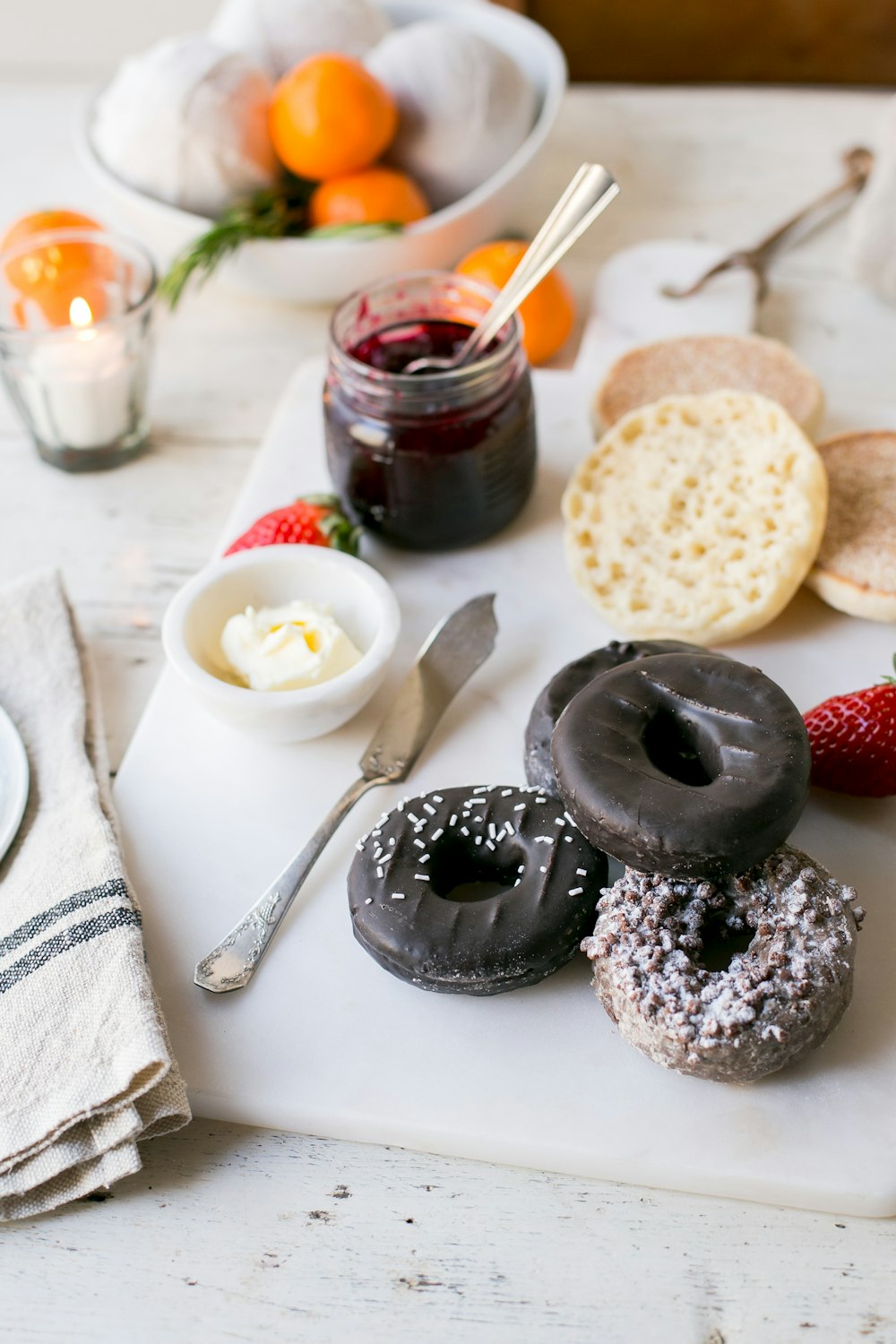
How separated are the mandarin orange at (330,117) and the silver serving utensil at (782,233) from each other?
0.60 meters

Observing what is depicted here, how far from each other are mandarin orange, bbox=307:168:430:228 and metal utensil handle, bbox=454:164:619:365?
55cm

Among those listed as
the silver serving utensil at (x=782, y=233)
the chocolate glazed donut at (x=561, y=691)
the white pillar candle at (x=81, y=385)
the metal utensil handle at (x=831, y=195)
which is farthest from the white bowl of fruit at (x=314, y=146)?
the chocolate glazed donut at (x=561, y=691)

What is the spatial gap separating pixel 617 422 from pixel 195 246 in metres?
0.82

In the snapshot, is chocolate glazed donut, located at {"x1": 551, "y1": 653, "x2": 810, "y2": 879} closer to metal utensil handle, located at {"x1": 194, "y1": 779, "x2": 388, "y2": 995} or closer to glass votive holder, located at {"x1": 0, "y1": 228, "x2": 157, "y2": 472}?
metal utensil handle, located at {"x1": 194, "y1": 779, "x2": 388, "y2": 995}

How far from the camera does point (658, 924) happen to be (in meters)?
1.20

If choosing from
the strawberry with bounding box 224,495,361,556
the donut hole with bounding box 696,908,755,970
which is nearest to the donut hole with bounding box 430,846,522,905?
→ the donut hole with bounding box 696,908,755,970

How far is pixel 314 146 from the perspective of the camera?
6.97 ft

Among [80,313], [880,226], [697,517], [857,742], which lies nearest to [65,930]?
[857,742]

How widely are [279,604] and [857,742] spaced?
75 cm

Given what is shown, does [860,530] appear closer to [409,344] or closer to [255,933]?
[409,344]

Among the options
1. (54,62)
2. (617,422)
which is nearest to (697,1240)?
(617,422)

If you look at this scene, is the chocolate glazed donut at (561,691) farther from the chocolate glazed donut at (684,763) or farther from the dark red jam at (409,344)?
the dark red jam at (409,344)

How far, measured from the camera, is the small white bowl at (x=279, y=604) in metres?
1.46

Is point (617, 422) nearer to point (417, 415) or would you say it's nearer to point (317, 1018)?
point (417, 415)
